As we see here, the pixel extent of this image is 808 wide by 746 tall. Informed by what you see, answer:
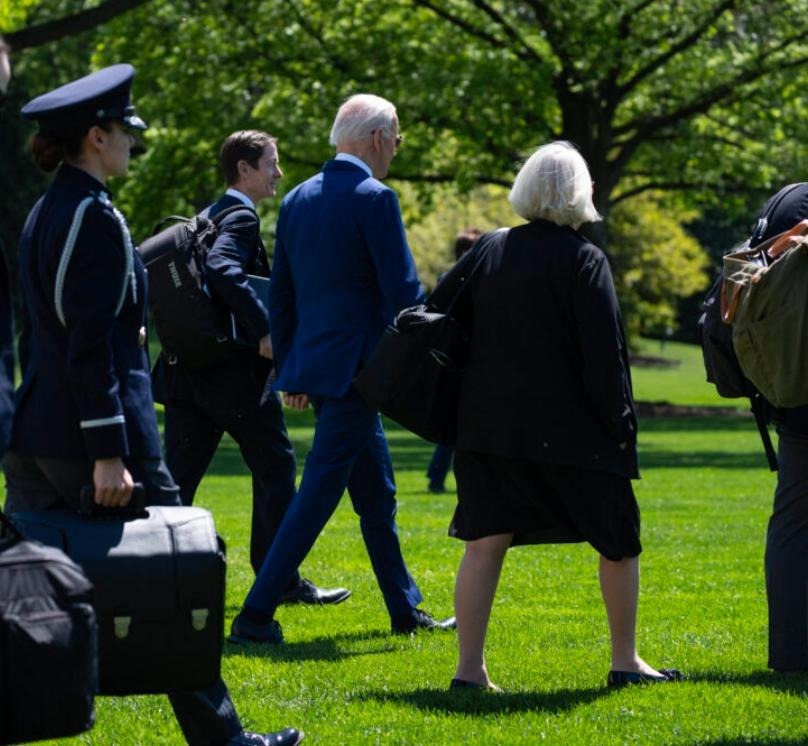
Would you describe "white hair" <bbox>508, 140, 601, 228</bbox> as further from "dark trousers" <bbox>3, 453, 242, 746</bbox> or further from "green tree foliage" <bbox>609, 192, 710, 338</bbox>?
"green tree foliage" <bbox>609, 192, 710, 338</bbox>

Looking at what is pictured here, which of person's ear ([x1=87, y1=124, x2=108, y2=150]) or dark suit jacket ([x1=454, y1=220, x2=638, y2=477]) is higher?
person's ear ([x1=87, y1=124, x2=108, y2=150])

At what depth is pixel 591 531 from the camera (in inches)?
243

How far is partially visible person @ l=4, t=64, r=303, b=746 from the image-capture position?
4.79 meters

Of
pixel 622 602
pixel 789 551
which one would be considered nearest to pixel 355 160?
pixel 622 602

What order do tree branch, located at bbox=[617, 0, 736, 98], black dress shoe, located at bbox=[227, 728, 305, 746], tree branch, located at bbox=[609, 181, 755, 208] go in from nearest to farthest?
black dress shoe, located at bbox=[227, 728, 305, 746] → tree branch, located at bbox=[617, 0, 736, 98] → tree branch, located at bbox=[609, 181, 755, 208]

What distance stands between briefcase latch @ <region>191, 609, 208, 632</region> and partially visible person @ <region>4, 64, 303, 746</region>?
0.36 metres

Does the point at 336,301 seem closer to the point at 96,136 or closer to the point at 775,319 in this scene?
the point at 775,319

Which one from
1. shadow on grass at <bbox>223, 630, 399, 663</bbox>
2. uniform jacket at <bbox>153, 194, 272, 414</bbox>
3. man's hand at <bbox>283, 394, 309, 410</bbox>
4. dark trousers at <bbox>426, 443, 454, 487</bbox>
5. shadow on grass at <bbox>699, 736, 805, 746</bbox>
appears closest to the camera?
shadow on grass at <bbox>699, 736, 805, 746</bbox>

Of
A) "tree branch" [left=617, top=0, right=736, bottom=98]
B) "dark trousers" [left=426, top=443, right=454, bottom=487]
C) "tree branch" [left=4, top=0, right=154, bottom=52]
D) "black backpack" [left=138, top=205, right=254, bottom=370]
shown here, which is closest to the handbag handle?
"black backpack" [left=138, top=205, right=254, bottom=370]

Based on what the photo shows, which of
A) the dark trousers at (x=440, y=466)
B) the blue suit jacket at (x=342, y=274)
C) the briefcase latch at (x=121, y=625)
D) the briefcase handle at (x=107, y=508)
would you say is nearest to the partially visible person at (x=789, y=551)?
the blue suit jacket at (x=342, y=274)

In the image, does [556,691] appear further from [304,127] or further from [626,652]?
[304,127]

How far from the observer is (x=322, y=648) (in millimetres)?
7301

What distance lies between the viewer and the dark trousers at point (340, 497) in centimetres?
727

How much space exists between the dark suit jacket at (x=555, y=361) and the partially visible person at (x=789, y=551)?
79 cm
